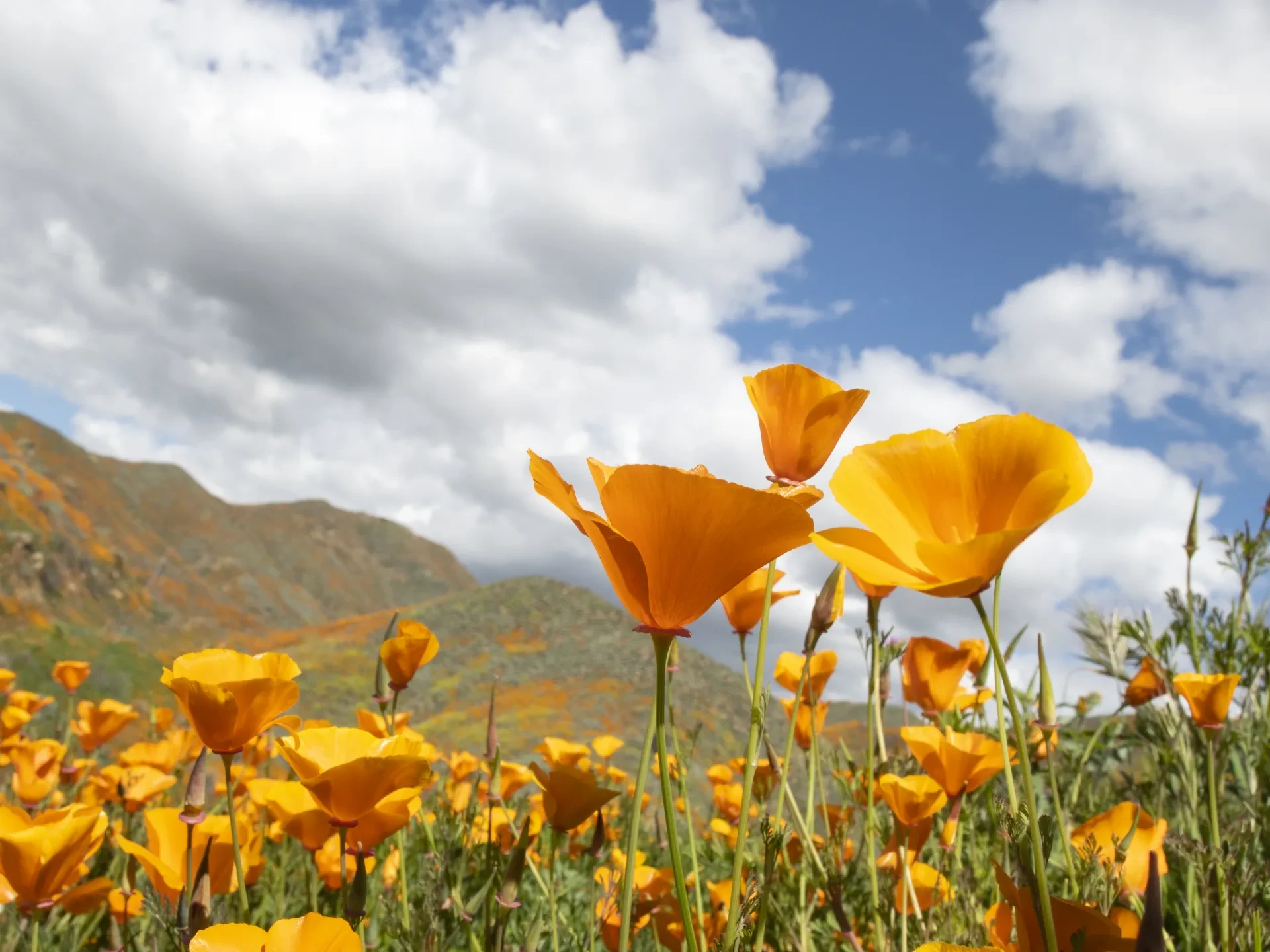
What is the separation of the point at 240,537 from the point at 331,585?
8502mm

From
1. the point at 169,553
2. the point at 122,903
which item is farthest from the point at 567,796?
the point at 169,553

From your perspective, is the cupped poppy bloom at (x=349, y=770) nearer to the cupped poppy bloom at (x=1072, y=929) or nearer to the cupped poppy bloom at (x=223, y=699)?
the cupped poppy bloom at (x=223, y=699)

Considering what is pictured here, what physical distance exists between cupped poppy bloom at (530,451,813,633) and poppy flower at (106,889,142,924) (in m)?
1.57

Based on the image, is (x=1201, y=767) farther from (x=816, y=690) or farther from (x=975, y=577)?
(x=975, y=577)

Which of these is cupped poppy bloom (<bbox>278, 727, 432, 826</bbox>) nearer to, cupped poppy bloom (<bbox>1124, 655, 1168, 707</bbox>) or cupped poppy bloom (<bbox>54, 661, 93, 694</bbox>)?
cupped poppy bloom (<bbox>1124, 655, 1168, 707</bbox>)

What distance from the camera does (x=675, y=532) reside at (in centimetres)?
85

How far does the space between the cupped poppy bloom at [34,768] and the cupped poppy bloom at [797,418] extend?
3.06 m

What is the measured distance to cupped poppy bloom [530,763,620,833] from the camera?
1.44 metres

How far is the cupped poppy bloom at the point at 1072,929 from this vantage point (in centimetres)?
76

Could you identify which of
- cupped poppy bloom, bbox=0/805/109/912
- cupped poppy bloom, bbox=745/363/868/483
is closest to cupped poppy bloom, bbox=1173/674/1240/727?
cupped poppy bloom, bbox=745/363/868/483

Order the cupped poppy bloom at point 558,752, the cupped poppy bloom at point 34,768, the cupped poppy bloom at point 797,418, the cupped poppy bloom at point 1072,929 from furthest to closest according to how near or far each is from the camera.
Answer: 1. the cupped poppy bloom at point 34,768
2. the cupped poppy bloom at point 558,752
3. the cupped poppy bloom at point 797,418
4. the cupped poppy bloom at point 1072,929

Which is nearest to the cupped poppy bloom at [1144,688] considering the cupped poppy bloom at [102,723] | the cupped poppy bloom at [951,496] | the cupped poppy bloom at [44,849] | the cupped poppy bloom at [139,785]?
the cupped poppy bloom at [951,496]

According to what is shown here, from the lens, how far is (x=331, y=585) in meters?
52.0

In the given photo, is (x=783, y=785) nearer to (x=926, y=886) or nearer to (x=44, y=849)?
(x=926, y=886)
